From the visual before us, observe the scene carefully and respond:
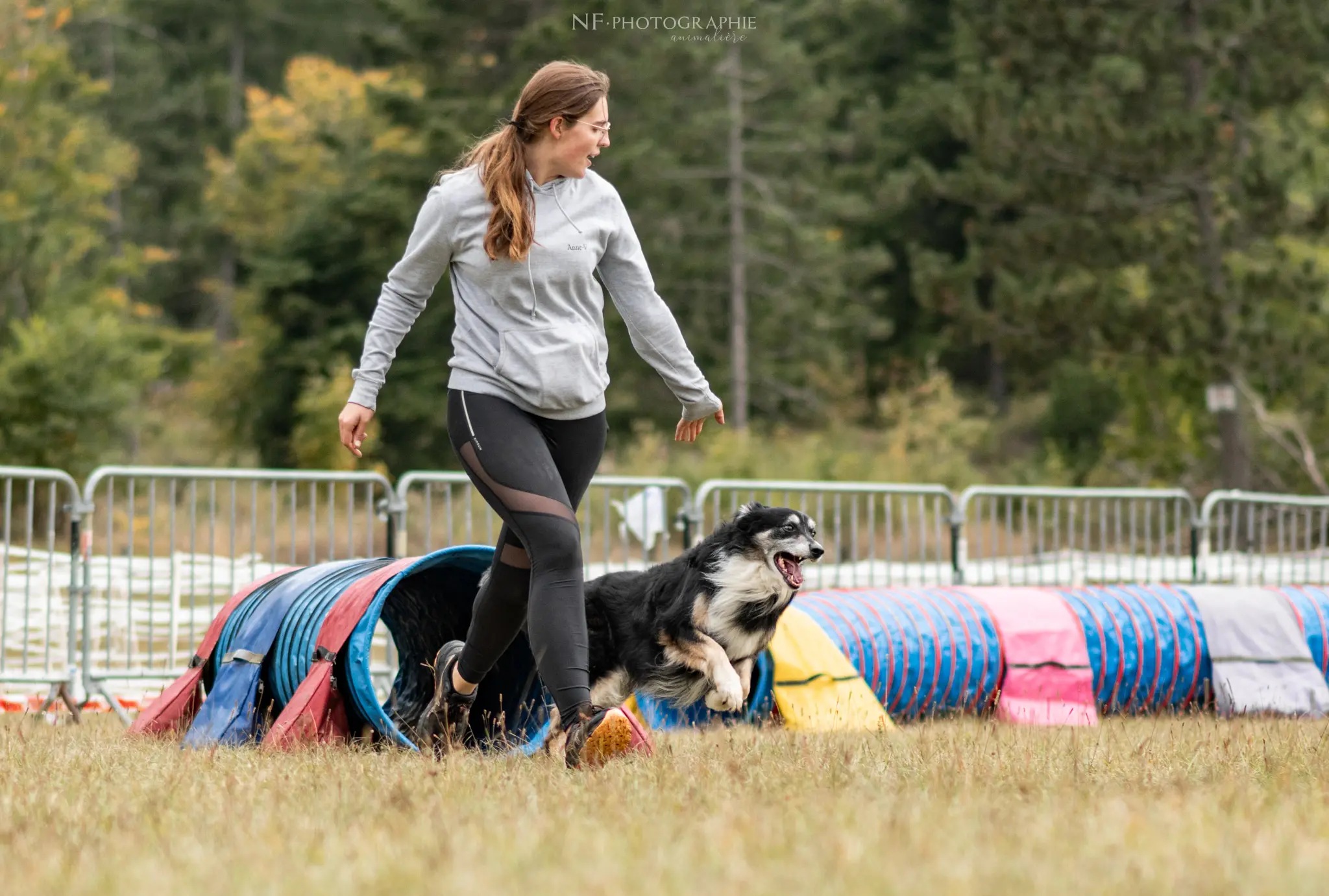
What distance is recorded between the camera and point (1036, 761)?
4266mm

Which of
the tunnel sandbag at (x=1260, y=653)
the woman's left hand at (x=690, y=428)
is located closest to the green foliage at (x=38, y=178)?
the tunnel sandbag at (x=1260, y=653)

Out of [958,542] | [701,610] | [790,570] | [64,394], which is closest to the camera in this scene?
[701,610]

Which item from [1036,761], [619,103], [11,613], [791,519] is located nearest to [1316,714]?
[791,519]

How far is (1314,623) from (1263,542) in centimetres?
467

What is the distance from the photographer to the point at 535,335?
4.27m

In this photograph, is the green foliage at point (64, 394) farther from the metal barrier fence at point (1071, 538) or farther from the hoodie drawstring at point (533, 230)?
the hoodie drawstring at point (533, 230)

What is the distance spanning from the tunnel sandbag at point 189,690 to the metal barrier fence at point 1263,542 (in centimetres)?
811

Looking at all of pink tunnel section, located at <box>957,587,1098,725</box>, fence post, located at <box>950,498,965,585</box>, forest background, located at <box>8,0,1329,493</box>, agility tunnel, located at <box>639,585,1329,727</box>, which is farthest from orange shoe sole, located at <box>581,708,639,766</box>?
forest background, located at <box>8,0,1329,493</box>

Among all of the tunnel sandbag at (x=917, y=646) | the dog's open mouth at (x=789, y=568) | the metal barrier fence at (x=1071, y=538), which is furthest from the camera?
the metal barrier fence at (x=1071, y=538)

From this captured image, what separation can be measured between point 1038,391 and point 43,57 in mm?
20975

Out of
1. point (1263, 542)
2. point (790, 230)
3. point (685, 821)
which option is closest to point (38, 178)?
point (790, 230)

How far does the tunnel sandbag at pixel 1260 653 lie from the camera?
311 inches

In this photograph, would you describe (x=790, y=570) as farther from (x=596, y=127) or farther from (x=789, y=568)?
(x=596, y=127)

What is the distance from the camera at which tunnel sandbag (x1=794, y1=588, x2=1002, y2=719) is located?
7508mm
